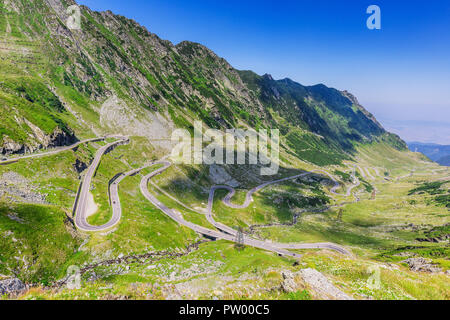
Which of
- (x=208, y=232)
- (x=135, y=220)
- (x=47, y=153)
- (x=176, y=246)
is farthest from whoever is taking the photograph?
(x=208, y=232)

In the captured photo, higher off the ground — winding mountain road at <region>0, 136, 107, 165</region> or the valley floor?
winding mountain road at <region>0, 136, 107, 165</region>

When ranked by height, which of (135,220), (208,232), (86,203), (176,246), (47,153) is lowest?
(208,232)

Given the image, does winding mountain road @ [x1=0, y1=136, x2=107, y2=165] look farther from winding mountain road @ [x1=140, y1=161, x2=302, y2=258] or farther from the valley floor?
winding mountain road @ [x1=140, y1=161, x2=302, y2=258]

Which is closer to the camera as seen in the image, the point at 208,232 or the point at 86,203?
the point at 86,203

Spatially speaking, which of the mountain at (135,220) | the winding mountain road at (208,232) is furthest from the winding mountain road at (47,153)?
the winding mountain road at (208,232)

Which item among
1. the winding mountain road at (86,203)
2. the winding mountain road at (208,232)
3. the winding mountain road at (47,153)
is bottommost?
the winding mountain road at (208,232)

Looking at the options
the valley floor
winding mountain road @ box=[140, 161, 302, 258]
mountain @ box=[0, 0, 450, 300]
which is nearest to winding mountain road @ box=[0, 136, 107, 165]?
mountain @ box=[0, 0, 450, 300]

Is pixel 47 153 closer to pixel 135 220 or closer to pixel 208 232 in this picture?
pixel 135 220

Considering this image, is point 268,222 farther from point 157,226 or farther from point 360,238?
point 157,226

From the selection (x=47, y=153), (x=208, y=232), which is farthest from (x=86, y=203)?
(x=208, y=232)

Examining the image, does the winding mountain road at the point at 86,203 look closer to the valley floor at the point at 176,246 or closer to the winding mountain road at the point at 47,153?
the valley floor at the point at 176,246

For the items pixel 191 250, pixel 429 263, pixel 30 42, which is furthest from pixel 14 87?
pixel 429 263

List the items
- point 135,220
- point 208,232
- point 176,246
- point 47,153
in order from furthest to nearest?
point 208,232
point 47,153
point 135,220
point 176,246
